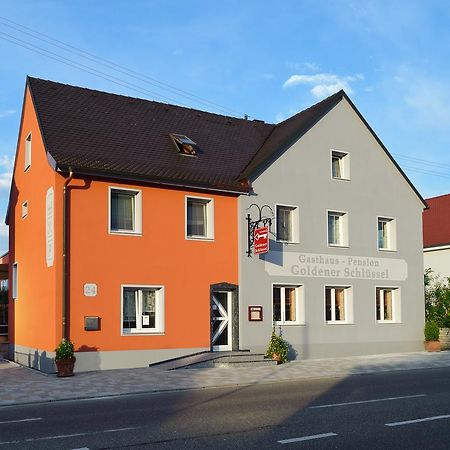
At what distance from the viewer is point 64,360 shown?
17.5 m

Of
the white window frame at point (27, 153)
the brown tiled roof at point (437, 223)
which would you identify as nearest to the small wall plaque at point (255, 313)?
the white window frame at point (27, 153)

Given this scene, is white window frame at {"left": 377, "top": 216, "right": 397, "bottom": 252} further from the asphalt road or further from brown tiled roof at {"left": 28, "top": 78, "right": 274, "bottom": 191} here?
the asphalt road

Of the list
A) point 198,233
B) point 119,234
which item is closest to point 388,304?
point 198,233

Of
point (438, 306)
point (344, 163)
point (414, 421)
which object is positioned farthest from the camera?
point (438, 306)

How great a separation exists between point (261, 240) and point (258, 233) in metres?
0.33

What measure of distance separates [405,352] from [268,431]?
57.6ft

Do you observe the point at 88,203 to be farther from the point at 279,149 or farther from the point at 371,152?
the point at 371,152

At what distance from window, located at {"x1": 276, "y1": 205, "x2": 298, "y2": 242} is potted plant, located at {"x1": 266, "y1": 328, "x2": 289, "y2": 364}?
362 centimetres

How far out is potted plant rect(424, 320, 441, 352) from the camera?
25.8 meters

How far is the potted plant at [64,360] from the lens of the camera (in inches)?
688

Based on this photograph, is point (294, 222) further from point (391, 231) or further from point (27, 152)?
point (27, 152)

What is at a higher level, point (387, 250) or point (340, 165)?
point (340, 165)

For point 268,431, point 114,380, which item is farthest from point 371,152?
point 268,431

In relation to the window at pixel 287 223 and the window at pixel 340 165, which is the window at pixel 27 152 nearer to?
the window at pixel 287 223
